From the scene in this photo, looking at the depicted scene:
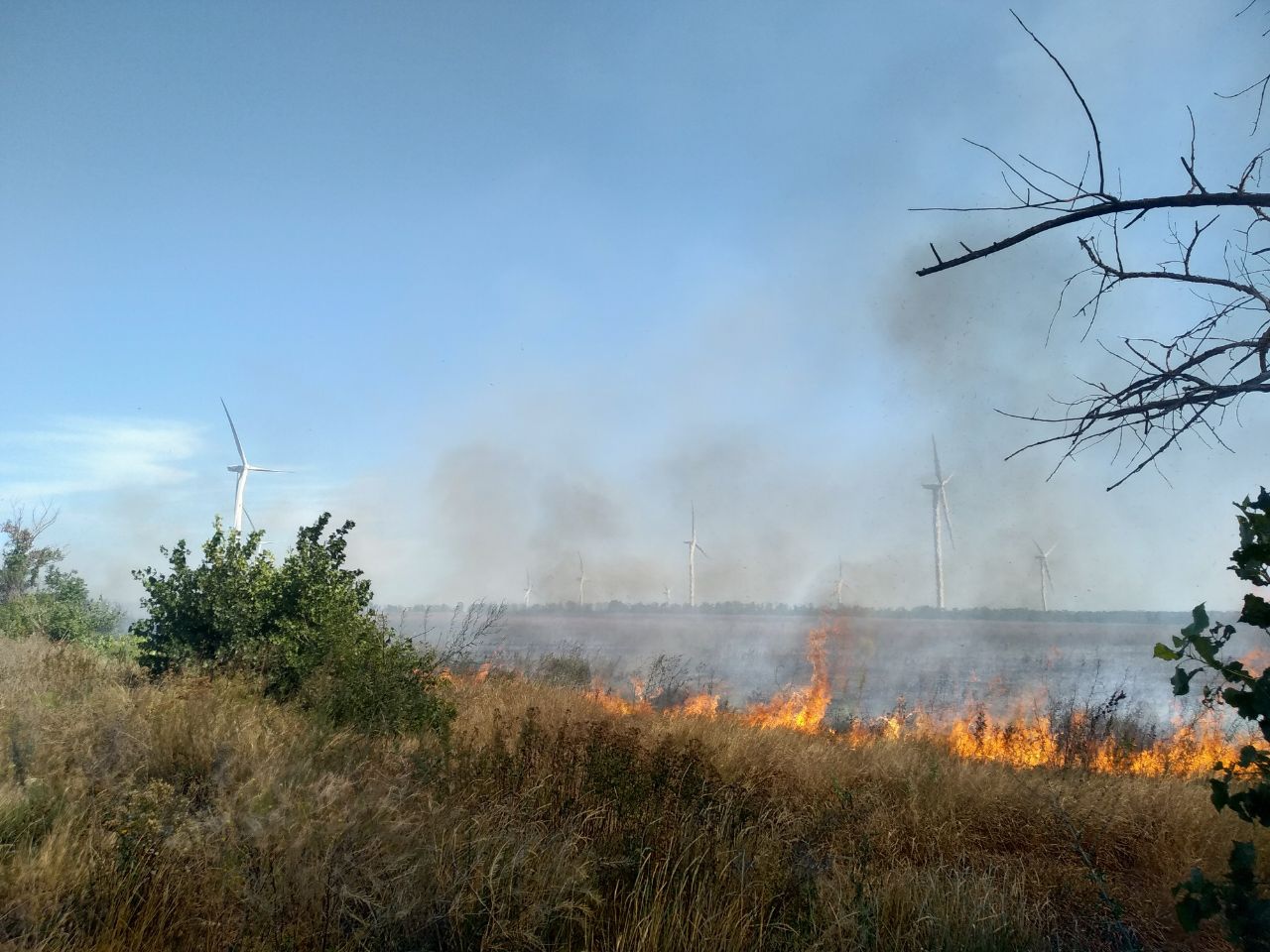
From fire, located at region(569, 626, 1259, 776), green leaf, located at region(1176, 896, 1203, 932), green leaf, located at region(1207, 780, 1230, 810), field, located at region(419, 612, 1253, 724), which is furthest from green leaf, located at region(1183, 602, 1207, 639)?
field, located at region(419, 612, 1253, 724)

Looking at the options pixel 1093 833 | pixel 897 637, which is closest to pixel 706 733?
pixel 1093 833

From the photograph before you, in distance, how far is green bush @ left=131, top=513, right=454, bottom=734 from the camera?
27.2 feet

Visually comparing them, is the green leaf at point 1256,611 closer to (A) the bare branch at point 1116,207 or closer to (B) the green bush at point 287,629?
(A) the bare branch at point 1116,207

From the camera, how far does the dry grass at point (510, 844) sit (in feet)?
11.8

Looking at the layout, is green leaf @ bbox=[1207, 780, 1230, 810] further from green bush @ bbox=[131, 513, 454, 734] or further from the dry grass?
green bush @ bbox=[131, 513, 454, 734]

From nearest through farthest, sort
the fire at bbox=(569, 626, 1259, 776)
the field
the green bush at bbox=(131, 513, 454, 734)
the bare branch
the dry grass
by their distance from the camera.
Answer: the bare branch < the dry grass < the green bush at bbox=(131, 513, 454, 734) < the fire at bbox=(569, 626, 1259, 776) < the field

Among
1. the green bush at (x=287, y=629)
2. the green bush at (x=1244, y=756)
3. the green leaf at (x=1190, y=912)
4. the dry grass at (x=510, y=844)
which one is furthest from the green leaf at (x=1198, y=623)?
the green bush at (x=287, y=629)

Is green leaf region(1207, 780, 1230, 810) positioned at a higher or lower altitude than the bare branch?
lower

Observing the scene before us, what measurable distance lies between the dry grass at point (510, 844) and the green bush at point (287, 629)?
2.61 feet

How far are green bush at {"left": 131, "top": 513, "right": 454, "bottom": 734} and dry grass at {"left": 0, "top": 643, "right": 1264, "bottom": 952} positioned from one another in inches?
31.3

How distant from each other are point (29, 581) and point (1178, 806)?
27.3m

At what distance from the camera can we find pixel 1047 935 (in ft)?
15.1

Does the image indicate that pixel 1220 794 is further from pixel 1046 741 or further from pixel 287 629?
pixel 1046 741

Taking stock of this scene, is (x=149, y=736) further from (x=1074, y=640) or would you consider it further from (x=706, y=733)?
(x=1074, y=640)
